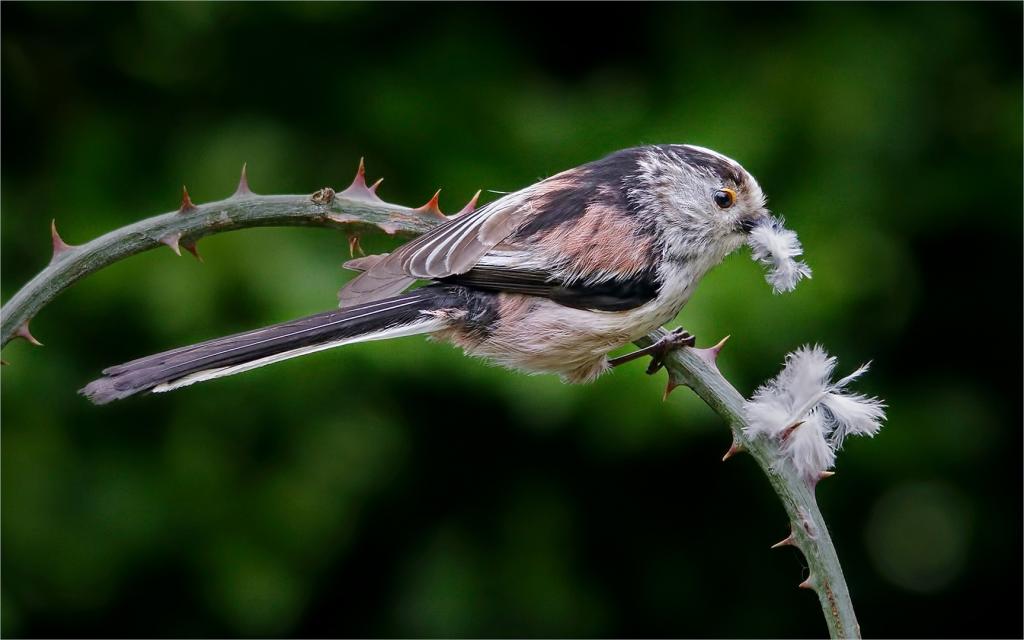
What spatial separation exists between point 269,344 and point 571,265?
2.39 ft

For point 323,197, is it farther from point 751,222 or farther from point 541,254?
point 751,222

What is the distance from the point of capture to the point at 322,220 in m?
2.01

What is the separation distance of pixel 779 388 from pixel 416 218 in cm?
86

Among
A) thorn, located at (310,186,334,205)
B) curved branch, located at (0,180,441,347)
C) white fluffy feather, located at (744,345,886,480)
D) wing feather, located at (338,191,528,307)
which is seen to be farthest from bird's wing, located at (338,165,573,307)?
white fluffy feather, located at (744,345,886,480)

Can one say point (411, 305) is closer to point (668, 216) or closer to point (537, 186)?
point (537, 186)

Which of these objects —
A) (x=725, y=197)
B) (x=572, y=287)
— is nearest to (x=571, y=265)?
(x=572, y=287)

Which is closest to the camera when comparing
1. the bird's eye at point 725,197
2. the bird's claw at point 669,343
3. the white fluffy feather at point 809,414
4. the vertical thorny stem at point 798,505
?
the vertical thorny stem at point 798,505

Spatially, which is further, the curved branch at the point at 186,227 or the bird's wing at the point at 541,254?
the bird's wing at the point at 541,254

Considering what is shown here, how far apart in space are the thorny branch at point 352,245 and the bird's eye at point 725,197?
54 cm

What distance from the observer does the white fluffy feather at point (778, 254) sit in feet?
6.73

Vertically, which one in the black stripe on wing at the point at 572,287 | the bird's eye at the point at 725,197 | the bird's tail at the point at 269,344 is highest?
the bird's eye at the point at 725,197

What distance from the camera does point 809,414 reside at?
1761mm

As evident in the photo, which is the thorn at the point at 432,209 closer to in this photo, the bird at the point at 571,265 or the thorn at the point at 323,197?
the bird at the point at 571,265

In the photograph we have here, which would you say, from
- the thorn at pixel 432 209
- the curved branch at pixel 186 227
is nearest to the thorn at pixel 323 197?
the curved branch at pixel 186 227
